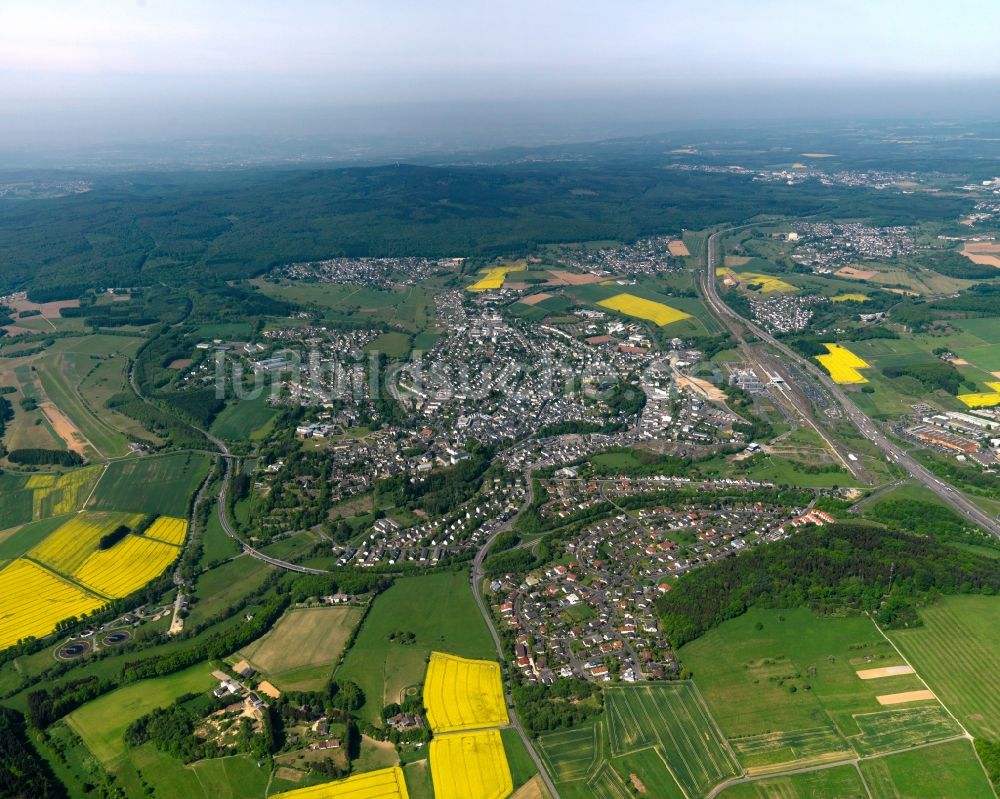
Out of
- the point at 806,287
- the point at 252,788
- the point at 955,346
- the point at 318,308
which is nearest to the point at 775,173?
the point at 806,287

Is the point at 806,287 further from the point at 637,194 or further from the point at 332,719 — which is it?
the point at 332,719

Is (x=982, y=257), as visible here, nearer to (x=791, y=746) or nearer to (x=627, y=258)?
(x=627, y=258)

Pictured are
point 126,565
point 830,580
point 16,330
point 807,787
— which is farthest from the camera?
point 16,330

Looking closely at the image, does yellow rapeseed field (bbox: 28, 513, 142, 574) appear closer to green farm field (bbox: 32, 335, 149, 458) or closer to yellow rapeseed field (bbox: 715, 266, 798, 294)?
green farm field (bbox: 32, 335, 149, 458)

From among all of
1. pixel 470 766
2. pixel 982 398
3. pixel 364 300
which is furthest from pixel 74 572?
pixel 982 398

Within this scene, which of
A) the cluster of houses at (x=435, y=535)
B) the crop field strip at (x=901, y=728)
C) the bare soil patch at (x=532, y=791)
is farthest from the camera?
the cluster of houses at (x=435, y=535)

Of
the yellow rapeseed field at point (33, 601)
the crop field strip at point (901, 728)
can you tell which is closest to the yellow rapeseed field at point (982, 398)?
the crop field strip at point (901, 728)

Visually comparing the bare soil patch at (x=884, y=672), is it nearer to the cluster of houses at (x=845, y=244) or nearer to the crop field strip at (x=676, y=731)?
the crop field strip at (x=676, y=731)
